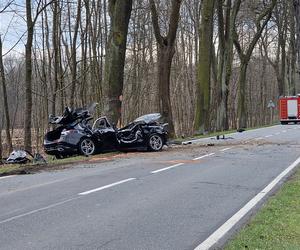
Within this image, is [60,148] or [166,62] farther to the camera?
[166,62]

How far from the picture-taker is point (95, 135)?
17906mm

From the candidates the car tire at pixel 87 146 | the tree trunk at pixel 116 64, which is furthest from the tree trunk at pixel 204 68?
the car tire at pixel 87 146

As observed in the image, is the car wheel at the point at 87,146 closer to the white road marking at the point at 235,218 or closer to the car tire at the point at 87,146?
the car tire at the point at 87,146

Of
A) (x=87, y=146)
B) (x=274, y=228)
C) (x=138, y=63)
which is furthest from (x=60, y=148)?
(x=138, y=63)

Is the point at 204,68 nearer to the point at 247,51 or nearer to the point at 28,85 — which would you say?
the point at 28,85

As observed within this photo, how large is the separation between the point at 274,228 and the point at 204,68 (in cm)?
2403

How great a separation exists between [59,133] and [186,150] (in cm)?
483

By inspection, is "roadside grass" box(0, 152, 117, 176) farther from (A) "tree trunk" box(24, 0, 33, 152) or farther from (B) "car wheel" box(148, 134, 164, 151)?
(A) "tree trunk" box(24, 0, 33, 152)

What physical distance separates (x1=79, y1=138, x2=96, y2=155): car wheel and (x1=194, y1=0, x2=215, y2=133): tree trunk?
43.8ft

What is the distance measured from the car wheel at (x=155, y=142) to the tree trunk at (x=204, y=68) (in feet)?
37.2

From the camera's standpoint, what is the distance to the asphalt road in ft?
21.3

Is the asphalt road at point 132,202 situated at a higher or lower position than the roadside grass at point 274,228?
higher

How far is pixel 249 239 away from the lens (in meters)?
6.24

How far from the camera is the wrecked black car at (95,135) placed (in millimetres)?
17172
